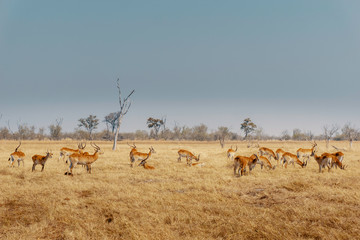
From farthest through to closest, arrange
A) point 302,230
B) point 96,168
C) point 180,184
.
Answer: point 96,168 < point 180,184 < point 302,230

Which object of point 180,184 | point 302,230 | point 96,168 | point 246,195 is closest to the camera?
point 302,230

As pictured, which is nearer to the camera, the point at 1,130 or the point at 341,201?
the point at 341,201

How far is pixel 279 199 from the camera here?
378 inches

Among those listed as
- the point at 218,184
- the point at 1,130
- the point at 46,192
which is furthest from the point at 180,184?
the point at 1,130

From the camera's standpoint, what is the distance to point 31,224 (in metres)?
7.13

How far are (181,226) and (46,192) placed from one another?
627 centimetres

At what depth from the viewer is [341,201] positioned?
9.27m

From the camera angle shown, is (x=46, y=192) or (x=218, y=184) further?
(x=218, y=184)

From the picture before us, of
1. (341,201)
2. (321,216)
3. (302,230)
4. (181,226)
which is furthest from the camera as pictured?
(341,201)

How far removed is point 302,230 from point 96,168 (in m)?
13.9

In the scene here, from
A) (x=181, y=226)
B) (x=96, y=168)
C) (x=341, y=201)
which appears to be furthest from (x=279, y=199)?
(x=96, y=168)

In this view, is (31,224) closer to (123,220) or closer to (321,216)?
(123,220)

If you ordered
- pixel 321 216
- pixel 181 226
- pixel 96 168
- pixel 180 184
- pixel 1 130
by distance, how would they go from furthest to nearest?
pixel 1 130
pixel 96 168
pixel 180 184
pixel 321 216
pixel 181 226

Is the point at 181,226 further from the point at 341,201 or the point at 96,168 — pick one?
the point at 96,168
